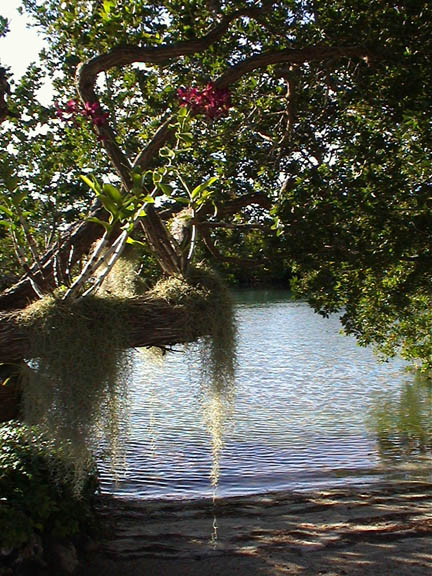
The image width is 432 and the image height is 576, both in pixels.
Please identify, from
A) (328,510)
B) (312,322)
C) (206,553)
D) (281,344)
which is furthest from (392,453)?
(312,322)

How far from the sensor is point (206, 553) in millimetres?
5090

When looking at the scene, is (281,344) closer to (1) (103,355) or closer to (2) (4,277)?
(2) (4,277)

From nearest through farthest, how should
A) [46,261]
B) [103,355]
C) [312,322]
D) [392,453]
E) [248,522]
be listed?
1. [103,355]
2. [46,261]
3. [248,522]
4. [392,453]
5. [312,322]

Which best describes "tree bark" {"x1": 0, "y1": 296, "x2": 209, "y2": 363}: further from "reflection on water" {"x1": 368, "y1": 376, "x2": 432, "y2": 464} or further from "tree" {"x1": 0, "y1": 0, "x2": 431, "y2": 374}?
"reflection on water" {"x1": 368, "y1": 376, "x2": 432, "y2": 464}

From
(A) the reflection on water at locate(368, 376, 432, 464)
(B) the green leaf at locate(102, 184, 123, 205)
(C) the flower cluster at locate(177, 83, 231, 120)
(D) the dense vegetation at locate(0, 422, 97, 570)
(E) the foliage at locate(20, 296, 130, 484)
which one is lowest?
(A) the reflection on water at locate(368, 376, 432, 464)

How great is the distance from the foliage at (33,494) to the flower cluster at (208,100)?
2157mm

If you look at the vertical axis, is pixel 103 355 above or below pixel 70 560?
above

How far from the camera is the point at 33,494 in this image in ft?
14.7

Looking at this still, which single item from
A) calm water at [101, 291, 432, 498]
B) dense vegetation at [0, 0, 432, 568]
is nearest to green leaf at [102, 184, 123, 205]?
dense vegetation at [0, 0, 432, 568]

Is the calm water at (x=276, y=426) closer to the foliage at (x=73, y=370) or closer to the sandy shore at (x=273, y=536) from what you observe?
the sandy shore at (x=273, y=536)

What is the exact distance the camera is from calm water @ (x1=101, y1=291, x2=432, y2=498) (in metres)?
7.23

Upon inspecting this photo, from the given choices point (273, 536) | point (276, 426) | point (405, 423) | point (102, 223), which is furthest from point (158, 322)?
point (405, 423)

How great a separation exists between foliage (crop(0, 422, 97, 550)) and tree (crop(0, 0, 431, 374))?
1.03 meters

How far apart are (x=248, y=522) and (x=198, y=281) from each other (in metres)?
2.54
